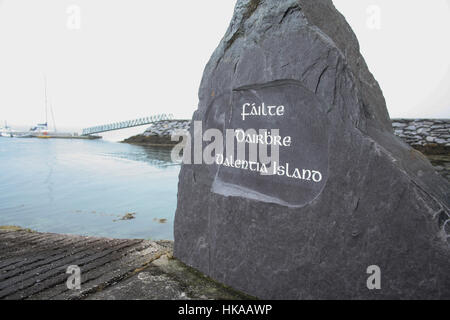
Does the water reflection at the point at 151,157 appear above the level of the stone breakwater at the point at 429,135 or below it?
below

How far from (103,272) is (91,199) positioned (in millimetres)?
3726

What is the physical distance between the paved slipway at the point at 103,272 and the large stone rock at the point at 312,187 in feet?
0.59

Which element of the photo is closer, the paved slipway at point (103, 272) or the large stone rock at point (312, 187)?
the large stone rock at point (312, 187)

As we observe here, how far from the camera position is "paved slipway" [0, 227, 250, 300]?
1.70m

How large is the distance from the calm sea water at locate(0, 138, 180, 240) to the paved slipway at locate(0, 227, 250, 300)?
3.81 feet

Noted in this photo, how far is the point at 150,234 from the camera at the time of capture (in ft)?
12.1

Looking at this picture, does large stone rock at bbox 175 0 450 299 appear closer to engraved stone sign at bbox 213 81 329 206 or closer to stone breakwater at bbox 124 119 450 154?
engraved stone sign at bbox 213 81 329 206

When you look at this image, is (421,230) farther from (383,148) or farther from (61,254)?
(61,254)

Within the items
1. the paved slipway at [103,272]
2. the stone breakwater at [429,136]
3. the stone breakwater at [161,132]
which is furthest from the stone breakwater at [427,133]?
the stone breakwater at [161,132]

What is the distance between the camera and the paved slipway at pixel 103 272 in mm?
1695

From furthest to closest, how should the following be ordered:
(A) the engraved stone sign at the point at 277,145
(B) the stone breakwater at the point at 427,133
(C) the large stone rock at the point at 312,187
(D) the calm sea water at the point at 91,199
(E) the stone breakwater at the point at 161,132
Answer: (E) the stone breakwater at the point at 161,132 < (B) the stone breakwater at the point at 427,133 < (D) the calm sea water at the point at 91,199 < (A) the engraved stone sign at the point at 277,145 < (C) the large stone rock at the point at 312,187

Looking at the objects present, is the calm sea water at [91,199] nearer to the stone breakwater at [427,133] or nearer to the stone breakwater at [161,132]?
the stone breakwater at [427,133]

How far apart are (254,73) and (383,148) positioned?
0.77 m

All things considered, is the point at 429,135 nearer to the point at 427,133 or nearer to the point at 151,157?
the point at 427,133
